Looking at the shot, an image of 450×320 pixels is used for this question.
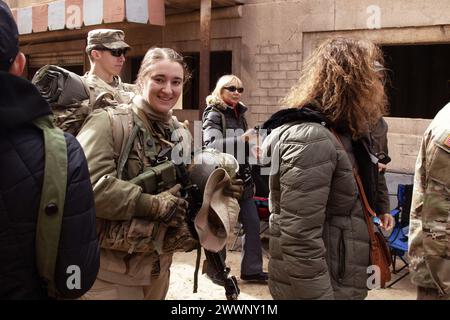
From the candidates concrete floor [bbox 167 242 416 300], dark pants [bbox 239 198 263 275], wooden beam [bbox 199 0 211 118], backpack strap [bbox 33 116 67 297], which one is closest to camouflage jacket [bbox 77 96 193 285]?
backpack strap [bbox 33 116 67 297]

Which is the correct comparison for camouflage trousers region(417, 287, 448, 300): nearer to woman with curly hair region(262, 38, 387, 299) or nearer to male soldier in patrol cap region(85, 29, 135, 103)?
woman with curly hair region(262, 38, 387, 299)

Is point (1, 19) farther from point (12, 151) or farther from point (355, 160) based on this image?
point (355, 160)

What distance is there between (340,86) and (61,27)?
7562 mm

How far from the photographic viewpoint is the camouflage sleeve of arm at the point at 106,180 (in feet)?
6.60

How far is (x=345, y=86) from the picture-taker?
213cm

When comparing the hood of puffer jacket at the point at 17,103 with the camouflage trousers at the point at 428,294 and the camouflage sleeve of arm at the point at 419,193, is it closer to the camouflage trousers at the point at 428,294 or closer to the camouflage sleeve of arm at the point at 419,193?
the camouflage sleeve of arm at the point at 419,193

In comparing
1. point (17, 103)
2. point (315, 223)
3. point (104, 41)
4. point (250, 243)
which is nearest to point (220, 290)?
point (250, 243)

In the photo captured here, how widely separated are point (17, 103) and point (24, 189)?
0.76 feet

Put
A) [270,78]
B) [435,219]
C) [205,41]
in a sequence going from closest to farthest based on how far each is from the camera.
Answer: [435,219], [205,41], [270,78]

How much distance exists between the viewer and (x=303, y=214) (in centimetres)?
196

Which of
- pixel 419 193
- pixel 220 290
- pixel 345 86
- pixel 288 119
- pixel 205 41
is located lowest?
pixel 220 290

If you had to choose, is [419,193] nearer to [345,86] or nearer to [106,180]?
[345,86]

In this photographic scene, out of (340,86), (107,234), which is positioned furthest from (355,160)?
(107,234)

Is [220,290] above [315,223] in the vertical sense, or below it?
below
